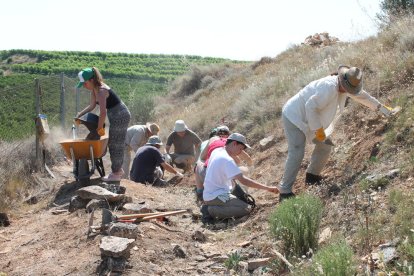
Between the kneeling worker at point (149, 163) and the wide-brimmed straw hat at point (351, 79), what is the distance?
12.3ft

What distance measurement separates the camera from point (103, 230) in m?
6.66

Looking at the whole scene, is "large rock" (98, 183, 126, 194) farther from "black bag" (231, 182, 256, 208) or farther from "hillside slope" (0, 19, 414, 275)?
"black bag" (231, 182, 256, 208)

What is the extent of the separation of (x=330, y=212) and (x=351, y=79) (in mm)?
1450

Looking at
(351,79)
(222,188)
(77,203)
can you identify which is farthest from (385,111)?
(77,203)

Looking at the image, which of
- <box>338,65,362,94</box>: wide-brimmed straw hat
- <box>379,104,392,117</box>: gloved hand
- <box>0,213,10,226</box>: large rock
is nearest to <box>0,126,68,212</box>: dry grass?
<box>0,213,10,226</box>: large rock

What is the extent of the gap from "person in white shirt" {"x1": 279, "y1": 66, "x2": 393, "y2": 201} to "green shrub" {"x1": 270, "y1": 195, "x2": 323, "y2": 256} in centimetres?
147

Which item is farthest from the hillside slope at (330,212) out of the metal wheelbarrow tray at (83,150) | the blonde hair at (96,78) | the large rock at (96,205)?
the blonde hair at (96,78)

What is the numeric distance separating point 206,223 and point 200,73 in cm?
1955

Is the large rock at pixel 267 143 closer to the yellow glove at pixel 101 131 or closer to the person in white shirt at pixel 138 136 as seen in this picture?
the person in white shirt at pixel 138 136

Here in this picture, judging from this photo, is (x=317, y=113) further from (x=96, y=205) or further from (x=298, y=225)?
(x=96, y=205)

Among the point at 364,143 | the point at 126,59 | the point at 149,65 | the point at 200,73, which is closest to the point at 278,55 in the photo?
the point at 200,73

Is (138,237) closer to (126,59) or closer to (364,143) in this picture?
(364,143)

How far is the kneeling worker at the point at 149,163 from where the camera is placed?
9.97 meters

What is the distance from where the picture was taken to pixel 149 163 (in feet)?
33.5
